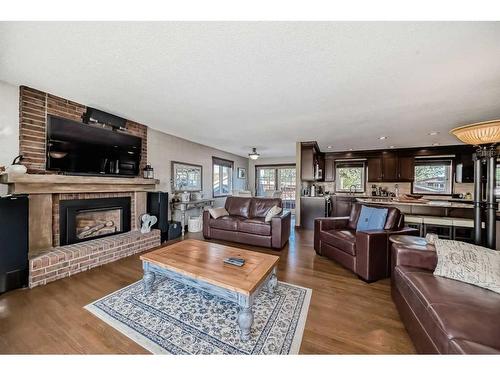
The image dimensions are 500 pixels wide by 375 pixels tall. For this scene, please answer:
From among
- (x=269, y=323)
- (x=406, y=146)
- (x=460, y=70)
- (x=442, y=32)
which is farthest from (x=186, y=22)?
(x=406, y=146)

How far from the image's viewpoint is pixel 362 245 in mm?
2414

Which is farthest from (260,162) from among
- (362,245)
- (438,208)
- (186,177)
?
(362,245)

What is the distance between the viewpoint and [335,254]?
9.47ft

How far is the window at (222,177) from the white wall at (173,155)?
0.60 ft

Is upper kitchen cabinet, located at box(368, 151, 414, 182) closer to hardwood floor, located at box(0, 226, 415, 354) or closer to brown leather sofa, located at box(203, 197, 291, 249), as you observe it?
brown leather sofa, located at box(203, 197, 291, 249)

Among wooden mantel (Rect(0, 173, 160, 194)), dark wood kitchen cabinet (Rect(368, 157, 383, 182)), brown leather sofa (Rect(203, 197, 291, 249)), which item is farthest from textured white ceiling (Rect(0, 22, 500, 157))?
dark wood kitchen cabinet (Rect(368, 157, 383, 182))

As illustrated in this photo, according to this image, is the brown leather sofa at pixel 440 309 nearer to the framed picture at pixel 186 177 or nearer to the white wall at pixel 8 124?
the white wall at pixel 8 124

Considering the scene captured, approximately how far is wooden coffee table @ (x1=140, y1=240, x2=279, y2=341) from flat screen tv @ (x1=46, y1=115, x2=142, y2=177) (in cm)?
200

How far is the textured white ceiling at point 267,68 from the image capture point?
1460 millimetres

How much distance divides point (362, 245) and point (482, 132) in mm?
1535

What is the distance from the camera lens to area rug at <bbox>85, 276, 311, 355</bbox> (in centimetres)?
143

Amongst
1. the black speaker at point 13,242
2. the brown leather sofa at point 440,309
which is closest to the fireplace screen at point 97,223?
the black speaker at point 13,242

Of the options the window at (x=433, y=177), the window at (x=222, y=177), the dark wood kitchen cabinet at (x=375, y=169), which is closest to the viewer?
the window at (x=433, y=177)
